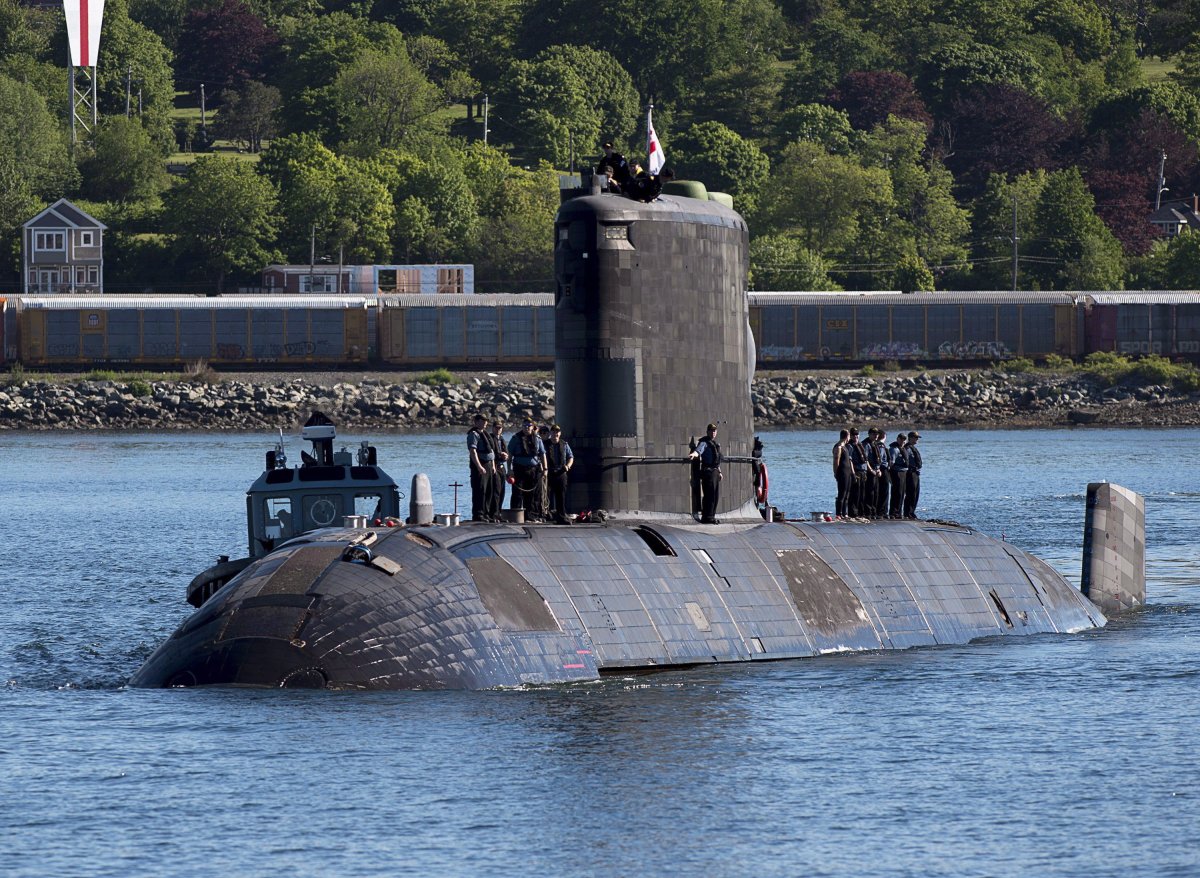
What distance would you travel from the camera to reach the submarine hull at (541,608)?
86.2ft

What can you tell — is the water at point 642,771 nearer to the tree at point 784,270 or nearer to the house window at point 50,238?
the tree at point 784,270

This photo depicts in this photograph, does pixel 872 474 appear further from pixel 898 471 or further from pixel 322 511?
pixel 322 511

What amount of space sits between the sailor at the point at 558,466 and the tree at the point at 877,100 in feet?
520

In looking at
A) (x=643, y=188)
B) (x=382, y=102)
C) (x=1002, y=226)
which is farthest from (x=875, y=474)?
(x=382, y=102)

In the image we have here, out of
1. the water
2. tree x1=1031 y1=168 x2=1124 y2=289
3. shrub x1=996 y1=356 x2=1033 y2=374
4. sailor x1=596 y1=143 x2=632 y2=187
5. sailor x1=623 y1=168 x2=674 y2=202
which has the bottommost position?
the water

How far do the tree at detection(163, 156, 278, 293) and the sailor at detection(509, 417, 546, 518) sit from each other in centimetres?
11710

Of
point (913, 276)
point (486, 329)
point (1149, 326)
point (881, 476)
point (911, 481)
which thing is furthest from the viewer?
point (913, 276)

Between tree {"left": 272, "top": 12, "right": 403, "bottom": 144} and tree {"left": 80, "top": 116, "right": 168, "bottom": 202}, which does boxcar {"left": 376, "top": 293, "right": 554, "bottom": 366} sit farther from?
tree {"left": 272, "top": 12, "right": 403, "bottom": 144}

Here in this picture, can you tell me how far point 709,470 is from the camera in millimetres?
31016

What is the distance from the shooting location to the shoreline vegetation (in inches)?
4469

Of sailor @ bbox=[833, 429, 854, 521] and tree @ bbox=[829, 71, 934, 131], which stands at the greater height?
tree @ bbox=[829, 71, 934, 131]

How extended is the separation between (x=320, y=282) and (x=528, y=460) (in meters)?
112

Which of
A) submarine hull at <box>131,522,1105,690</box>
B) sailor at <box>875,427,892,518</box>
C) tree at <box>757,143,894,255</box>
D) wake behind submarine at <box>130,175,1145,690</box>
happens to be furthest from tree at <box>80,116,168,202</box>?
submarine hull at <box>131,522,1105,690</box>

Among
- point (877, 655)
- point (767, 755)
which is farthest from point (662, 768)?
point (877, 655)
